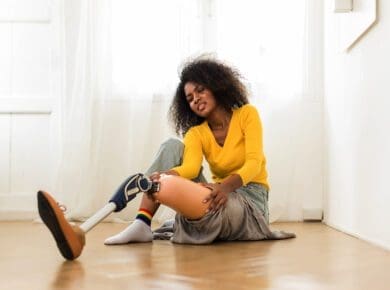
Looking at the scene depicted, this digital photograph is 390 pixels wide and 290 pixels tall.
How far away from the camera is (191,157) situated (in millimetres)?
1741

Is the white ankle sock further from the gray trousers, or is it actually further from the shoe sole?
the shoe sole

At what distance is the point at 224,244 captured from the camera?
1.64 meters

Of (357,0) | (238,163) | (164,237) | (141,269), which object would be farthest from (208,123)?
(141,269)

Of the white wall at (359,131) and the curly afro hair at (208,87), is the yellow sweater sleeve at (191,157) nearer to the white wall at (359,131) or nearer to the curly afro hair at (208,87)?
the curly afro hair at (208,87)

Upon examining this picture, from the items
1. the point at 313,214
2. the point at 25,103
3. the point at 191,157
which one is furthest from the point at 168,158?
the point at 25,103

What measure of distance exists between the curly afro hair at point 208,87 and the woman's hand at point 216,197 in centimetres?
33

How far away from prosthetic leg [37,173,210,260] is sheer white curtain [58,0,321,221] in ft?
2.81

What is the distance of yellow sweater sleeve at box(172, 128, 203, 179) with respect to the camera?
5.63ft

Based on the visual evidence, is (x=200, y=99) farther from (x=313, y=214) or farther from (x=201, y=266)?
(x=313, y=214)

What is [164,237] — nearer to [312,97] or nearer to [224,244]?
[224,244]

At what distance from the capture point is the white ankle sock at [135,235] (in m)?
1.64

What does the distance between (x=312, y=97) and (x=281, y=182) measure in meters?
0.40

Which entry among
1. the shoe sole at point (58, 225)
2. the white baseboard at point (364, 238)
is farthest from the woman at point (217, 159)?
the shoe sole at point (58, 225)

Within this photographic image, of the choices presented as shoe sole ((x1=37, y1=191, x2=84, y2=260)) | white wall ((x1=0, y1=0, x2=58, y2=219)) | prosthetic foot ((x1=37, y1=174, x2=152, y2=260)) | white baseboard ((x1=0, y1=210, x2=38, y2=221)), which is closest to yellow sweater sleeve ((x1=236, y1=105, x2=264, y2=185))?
prosthetic foot ((x1=37, y1=174, x2=152, y2=260))
